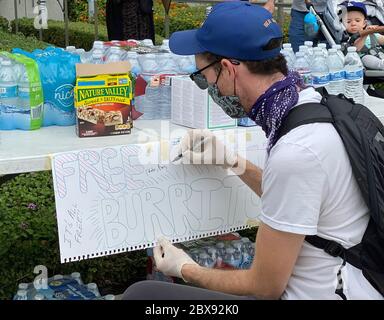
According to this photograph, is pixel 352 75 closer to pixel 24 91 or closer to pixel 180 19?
pixel 24 91

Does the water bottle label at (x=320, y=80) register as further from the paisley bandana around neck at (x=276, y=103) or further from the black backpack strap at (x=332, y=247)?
the black backpack strap at (x=332, y=247)

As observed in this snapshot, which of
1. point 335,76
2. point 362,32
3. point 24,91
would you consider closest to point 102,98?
point 24,91

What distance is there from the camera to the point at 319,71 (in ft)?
10.9

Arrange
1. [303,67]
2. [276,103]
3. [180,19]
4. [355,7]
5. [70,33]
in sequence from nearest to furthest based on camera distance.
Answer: [276,103], [303,67], [355,7], [70,33], [180,19]

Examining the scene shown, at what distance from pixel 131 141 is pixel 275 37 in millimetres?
825

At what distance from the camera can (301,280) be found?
78.9 inches

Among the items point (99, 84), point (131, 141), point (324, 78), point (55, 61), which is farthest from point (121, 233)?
Result: point (324, 78)

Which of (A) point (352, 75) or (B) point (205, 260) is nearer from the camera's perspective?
(B) point (205, 260)

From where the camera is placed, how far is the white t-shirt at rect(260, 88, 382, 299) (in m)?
1.84

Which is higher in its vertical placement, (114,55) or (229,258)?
(114,55)

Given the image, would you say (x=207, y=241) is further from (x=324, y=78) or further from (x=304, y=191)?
(x=304, y=191)

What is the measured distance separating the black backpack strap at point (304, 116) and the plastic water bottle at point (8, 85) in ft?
3.96

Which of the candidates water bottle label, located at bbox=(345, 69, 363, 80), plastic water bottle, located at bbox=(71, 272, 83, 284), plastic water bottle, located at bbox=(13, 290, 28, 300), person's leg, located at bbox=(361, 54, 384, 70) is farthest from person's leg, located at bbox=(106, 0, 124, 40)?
plastic water bottle, located at bbox=(13, 290, 28, 300)

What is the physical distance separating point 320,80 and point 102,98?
113 centimetres
